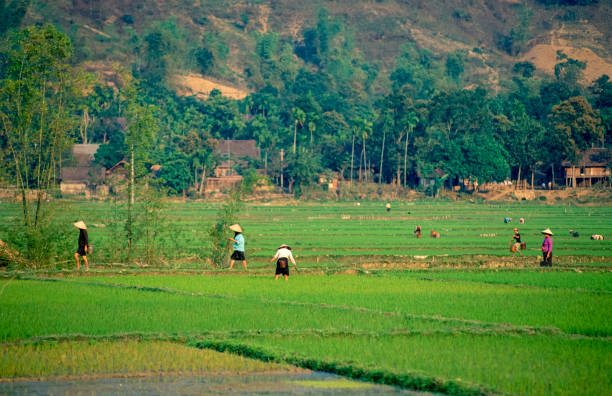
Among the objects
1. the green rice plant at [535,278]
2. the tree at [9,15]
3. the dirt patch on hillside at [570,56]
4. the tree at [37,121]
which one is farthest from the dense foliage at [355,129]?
the dirt patch on hillside at [570,56]

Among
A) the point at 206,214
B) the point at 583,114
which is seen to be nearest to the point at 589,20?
the point at 583,114

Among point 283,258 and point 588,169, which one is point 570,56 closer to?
point 588,169

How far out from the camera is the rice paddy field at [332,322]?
9797 mm

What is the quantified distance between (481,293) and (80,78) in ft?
41.2

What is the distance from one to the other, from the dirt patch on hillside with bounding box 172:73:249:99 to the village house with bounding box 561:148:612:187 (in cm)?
4173

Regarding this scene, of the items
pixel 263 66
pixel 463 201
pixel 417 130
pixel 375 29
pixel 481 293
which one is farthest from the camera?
Answer: pixel 375 29

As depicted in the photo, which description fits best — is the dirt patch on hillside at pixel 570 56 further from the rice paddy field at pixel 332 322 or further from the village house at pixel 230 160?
the rice paddy field at pixel 332 322

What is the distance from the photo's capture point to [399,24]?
15575 cm

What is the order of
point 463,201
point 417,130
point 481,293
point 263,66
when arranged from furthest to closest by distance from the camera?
point 263,66, point 417,130, point 463,201, point 481,293

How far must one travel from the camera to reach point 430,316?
13.2 metres

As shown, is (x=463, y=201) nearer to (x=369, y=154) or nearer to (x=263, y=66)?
(x=369, y=154)

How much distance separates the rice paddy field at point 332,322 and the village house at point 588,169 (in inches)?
1595

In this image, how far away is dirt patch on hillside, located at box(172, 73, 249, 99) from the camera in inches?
3656

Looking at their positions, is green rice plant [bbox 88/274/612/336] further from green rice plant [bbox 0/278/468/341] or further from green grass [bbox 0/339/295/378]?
green grass [bbox 0/339/295/378]
